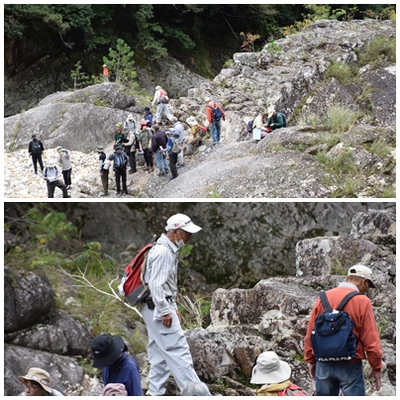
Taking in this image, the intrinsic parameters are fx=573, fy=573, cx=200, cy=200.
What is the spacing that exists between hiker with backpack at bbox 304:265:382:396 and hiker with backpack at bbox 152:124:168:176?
9.00 metres

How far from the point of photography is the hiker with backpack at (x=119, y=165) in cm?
1264

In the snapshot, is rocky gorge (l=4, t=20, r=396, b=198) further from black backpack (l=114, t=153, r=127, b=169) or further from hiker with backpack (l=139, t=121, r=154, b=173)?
black backpack (l=114, t=153, r=127, b=169)

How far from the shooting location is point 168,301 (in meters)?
4.87

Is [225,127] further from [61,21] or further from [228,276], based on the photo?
[61,21]

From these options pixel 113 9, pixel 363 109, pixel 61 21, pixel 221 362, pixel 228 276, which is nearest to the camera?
pixel 221 362

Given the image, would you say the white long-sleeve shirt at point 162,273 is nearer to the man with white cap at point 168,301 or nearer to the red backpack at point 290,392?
the man with white cap at point 168,301

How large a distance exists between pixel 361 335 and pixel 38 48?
29.1 metres

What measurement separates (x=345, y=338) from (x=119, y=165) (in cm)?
910

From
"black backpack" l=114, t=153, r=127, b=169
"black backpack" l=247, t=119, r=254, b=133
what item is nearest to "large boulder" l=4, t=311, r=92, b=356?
"black backpack" l=114, t=153, r=127, b=169

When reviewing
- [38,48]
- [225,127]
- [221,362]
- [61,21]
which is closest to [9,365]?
[221,362]

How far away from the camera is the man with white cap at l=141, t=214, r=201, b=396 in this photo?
4.77 m

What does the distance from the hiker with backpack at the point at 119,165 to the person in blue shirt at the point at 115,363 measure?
8303 millimetres

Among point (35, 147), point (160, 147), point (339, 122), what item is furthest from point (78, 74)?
point (339, 122)

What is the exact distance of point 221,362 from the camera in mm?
6055
